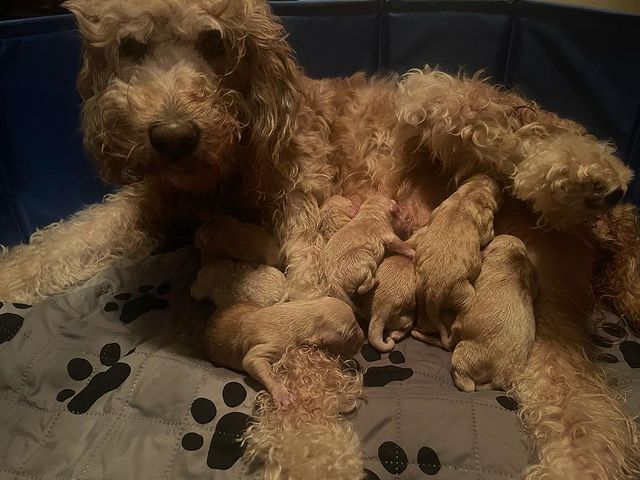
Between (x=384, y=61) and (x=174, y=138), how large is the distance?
150cm

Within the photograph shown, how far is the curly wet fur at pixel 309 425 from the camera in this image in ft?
4.82

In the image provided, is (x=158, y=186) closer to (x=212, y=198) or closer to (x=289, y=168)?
(x=212, y=198)

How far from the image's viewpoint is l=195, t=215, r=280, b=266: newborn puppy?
192cm

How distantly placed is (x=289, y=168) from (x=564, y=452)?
1.16 metres

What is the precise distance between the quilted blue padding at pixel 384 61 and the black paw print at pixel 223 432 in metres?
1.36

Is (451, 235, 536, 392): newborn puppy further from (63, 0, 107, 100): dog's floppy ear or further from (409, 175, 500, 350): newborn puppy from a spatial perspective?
(63, 0, 107, 100): dog's floppy ear

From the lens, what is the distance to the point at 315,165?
2.08 meters

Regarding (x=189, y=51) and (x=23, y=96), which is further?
(x=23, y=96)

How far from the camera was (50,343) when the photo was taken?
6.19ft

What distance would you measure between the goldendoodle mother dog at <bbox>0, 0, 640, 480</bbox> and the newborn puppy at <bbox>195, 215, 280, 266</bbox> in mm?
66

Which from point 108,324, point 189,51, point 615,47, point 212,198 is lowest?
point 108,324

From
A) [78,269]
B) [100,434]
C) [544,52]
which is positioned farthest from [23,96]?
[544,52]

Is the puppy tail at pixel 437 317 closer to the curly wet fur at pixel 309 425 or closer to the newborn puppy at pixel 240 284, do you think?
the curly wet fur at pixel 309 425

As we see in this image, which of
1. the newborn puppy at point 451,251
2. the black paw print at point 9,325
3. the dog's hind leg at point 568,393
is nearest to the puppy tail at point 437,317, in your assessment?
the newborn puppy at point 451,251
